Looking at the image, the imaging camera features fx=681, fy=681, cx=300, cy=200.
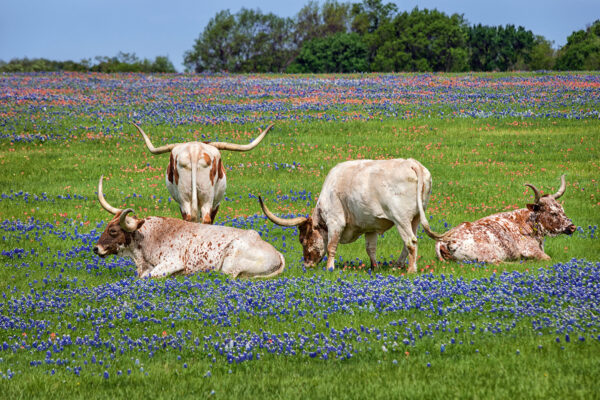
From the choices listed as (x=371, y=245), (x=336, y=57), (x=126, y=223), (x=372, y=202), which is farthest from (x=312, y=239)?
Answer: (x=336, y=57)

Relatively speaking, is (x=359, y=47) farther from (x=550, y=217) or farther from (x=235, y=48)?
(x=550, y=217)

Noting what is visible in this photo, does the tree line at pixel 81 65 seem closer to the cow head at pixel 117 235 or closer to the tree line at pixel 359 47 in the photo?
the tree line at pixel 359 47

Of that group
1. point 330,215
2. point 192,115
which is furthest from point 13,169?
point 330,215

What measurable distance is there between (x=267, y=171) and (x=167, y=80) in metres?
32.1

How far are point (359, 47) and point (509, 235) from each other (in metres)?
73.5

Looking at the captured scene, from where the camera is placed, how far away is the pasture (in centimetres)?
759

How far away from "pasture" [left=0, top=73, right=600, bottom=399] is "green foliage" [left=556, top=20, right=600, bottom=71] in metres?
56.3

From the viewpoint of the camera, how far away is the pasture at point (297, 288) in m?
7.59

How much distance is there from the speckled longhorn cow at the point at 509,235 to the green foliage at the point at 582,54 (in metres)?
77.6

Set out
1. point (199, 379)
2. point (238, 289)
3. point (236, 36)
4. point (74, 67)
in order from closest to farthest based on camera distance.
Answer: point (199, 379) → point (238, 289) → point (74, 67) → point (236, 36)

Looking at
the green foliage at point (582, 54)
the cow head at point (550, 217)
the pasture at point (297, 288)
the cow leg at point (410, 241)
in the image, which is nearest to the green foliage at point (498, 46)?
the green foliage at point (582, 54)

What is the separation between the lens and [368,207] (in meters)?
12.9

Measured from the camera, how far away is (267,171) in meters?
25.1

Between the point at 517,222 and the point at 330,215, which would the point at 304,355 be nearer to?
the point at 330,215
